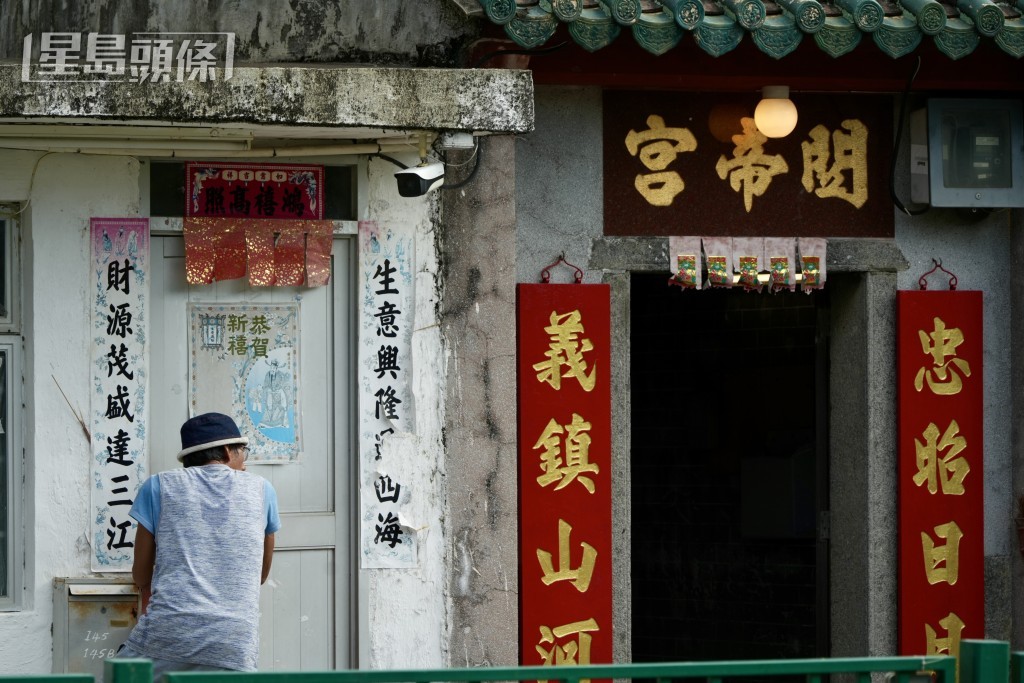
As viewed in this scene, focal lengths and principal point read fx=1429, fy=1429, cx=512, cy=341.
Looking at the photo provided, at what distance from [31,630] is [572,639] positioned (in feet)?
9.00

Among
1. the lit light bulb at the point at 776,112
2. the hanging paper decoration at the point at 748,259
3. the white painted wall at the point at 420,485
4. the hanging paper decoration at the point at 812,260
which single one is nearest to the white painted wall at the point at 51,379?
the white painted wall at the point at 420,485

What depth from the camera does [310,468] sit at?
7227 millimetres

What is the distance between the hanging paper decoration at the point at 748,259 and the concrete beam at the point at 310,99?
1.78 meters

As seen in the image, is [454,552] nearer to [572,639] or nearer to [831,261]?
[572,639]

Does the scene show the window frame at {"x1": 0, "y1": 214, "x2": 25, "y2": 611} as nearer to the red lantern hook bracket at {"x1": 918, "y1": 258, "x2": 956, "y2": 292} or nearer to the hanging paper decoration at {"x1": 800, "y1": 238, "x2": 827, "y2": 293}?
the hanging paper decoration at {"x1": 800, "y1": 238, "x2": 827, "y2": 293}

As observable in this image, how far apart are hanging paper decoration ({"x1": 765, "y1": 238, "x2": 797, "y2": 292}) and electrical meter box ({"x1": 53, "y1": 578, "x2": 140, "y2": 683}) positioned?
3817 millimetres

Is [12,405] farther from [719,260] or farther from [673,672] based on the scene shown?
[673,672]

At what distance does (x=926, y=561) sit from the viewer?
809 centimetres

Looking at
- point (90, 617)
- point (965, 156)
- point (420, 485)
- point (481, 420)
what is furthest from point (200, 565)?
point (965, 156)

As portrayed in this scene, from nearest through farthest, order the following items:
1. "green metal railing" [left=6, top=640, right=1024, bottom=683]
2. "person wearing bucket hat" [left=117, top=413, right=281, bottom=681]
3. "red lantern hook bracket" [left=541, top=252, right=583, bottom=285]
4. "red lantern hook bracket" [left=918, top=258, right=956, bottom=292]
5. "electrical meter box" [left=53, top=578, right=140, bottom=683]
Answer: "green metal railing" [left=6, top=640, right=1024, bottom=683]
"person wearing bucket hat" [left=117, top=413, right=281, bottom=681]
"electrical meter box" [left=53, top=578, right=140, bottom=683]
"red lantern hook bracket" [left=541, top=252, right=583, bottom=285]
"red lantern hook bracket" [left=918, top=258, right=956, bottom=292]

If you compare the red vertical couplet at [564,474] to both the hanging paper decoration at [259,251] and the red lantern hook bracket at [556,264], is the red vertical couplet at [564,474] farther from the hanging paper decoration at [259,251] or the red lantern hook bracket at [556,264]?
the hanging paper decoration at [259,251]

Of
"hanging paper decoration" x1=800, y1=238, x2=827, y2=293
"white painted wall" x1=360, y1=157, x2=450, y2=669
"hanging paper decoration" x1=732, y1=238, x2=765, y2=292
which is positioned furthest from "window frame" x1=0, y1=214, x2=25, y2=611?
"hanging paper decoration" x1=800, y1=238, x2=827, y2=293

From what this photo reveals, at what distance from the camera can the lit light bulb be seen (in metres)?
7.84

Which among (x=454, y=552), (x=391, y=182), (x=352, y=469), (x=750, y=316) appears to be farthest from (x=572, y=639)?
(x=750, y=316)
